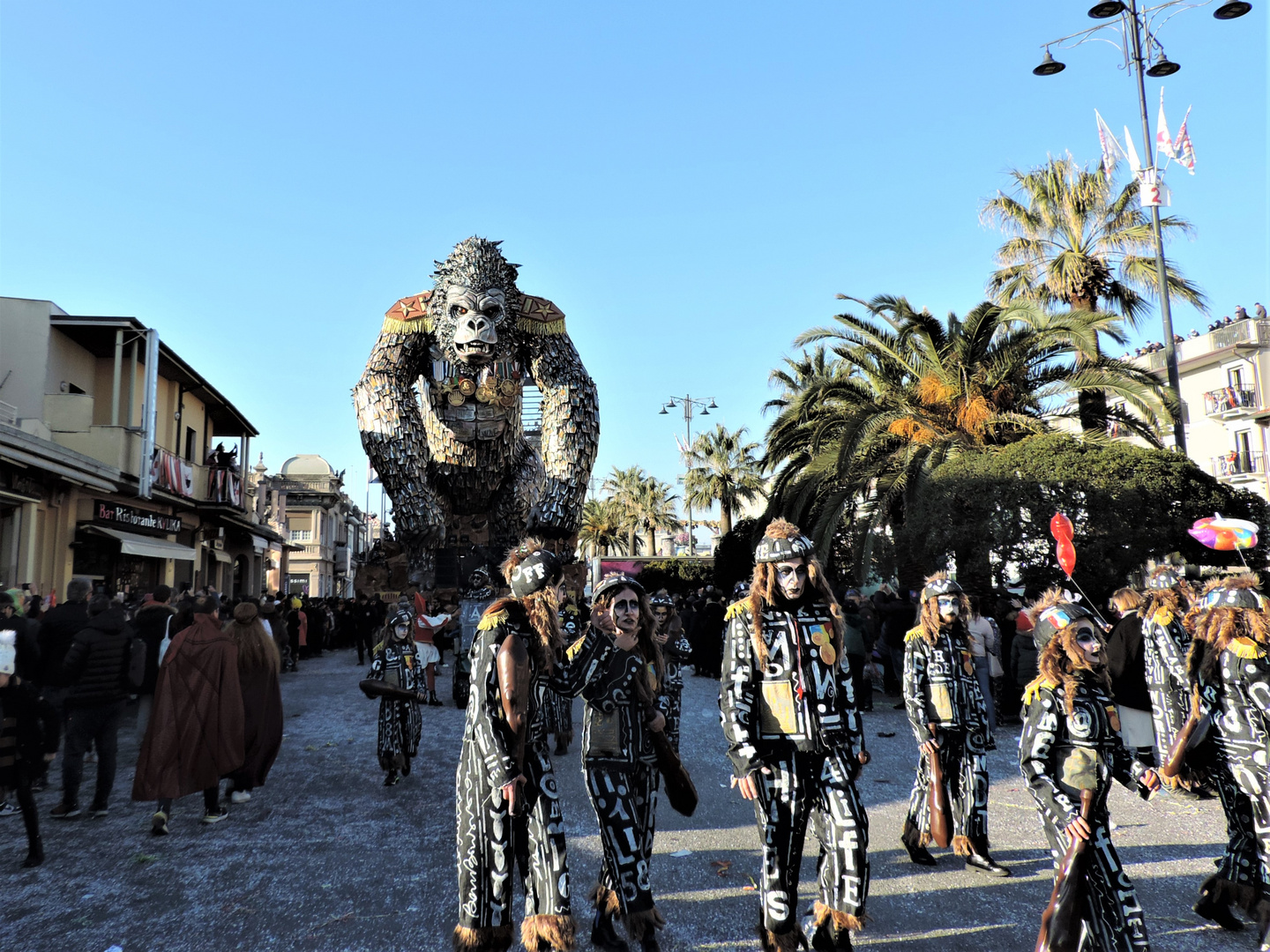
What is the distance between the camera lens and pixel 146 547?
17.6 meters

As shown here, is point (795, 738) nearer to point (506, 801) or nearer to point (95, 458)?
point (506, 801)

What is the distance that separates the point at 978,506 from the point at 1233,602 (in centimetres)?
881

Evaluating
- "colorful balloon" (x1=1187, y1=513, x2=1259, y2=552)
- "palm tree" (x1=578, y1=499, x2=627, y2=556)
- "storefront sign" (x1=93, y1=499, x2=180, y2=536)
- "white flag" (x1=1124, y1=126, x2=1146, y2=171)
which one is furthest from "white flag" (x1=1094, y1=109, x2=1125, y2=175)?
"palm tree" (x1=578, y1=499, x2=627, y2=556)

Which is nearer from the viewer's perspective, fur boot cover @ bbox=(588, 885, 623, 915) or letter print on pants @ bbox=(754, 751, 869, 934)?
letter print on pants @ bbox=(754, 751, 869, 934)

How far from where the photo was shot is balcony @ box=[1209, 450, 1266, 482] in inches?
1238

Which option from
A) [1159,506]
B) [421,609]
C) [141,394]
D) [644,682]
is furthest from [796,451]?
[644,682]

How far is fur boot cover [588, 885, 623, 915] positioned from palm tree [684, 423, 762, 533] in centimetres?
3195

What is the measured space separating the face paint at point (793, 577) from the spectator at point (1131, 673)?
410 cm

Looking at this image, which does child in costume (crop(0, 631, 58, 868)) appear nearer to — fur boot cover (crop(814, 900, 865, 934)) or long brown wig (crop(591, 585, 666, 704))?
long brown wig (crop(591, 585, 666, 704))

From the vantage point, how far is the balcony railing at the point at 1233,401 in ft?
104

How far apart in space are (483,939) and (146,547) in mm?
16803

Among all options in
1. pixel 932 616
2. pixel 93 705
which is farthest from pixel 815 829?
pixel 93 705

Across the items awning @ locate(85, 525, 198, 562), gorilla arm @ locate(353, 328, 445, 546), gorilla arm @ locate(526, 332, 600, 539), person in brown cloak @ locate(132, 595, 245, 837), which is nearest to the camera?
person in brown cloak @ locate(132, 595, 245, 837)

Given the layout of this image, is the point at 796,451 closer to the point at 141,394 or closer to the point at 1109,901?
the point at 141,394
